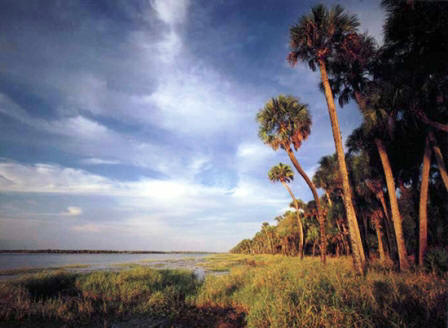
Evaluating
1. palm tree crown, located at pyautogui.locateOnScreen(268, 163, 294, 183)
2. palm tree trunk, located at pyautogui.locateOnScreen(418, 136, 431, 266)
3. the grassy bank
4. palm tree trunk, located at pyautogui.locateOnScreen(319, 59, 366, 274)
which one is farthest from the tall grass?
palm tree crown, located at pyautogui.locateOnScreen(268, 163, 294, 183)

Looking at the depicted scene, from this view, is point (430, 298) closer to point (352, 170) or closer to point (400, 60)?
point (400, 60)

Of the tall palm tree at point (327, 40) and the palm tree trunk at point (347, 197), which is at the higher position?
the tall palm tree at point (327, 40)

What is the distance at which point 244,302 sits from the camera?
7410 millimetres

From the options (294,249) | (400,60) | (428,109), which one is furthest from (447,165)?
(294,249)

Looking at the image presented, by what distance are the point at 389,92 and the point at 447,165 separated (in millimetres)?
8744

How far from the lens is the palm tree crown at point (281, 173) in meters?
32.4

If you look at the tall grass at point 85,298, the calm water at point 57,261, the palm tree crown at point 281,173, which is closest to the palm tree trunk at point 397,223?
the tall grass at point 85,298

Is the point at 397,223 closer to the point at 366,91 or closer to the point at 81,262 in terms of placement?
the point at 366,91

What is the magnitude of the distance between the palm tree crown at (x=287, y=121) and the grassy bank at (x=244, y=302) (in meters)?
10.9

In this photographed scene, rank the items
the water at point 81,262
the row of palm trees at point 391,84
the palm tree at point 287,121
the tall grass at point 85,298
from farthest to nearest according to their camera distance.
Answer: the water at point 81,262
the palm tree at point 287,121
the row of palm trees at point 391,84
the tall grass at point 85,298

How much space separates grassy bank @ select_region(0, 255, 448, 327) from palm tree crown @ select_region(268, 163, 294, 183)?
21593 millimetres

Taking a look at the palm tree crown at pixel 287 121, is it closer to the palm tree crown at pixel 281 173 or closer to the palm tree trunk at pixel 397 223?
the palm tree trunk at pixel 397 223

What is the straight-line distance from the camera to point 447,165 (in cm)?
1465

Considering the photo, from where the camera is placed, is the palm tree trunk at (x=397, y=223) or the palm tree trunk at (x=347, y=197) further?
the palm tree trunk at (x=397, y=223)
